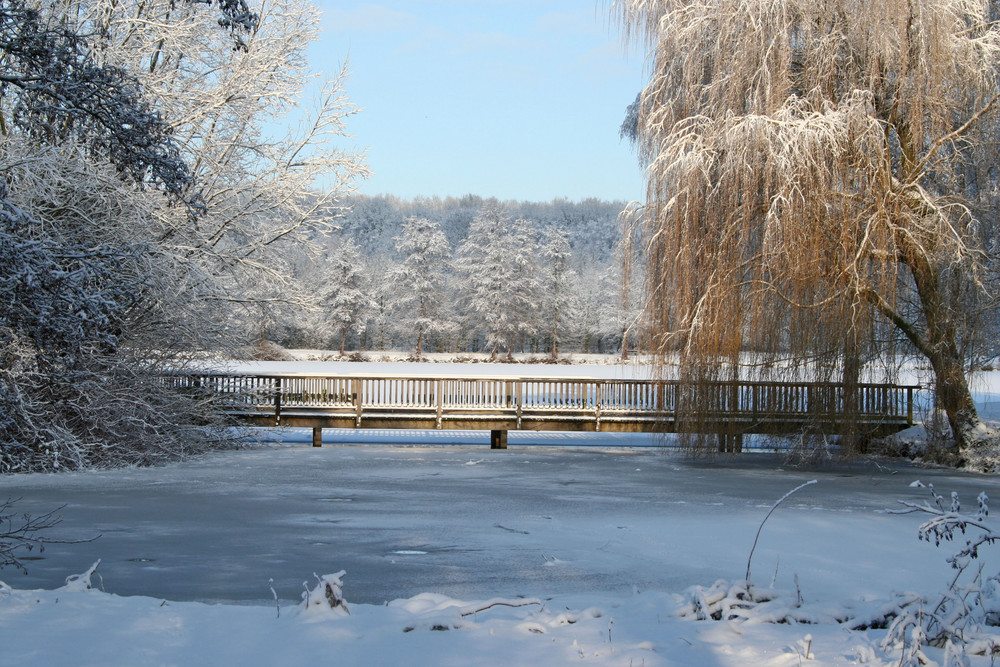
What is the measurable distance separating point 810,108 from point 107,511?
12.1 m

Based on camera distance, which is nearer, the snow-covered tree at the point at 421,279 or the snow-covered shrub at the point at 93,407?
the snow-covered shrub at the point at 93,407

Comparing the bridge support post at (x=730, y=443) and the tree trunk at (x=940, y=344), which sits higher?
the tree trunk at (x=940, y=344)

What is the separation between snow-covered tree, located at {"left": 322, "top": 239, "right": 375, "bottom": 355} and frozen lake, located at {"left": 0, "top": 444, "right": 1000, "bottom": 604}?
191 feet

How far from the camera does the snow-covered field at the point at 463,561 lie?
16.4 feet

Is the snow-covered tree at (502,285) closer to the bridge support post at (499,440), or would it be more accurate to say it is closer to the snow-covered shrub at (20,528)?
the bridge support post at (499,440)

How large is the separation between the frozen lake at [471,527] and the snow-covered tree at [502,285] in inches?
2173

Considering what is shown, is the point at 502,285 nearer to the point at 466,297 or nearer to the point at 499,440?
the point at 466,297

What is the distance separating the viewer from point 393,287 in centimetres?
7681

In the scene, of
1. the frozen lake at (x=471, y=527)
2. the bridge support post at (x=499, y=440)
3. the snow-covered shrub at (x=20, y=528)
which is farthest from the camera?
the bridge support post at (x=499, y=440)

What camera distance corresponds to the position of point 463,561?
832cm

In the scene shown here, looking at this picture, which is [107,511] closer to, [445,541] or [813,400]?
[445,541]

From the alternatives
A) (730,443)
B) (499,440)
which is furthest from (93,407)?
(730,443)

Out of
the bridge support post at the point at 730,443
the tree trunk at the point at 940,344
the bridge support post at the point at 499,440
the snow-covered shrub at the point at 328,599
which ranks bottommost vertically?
the bridge support post at the point at 499,440

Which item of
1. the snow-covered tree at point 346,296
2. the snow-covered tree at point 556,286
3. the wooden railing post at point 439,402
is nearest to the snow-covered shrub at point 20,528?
the wooden railing post at point 439,402
